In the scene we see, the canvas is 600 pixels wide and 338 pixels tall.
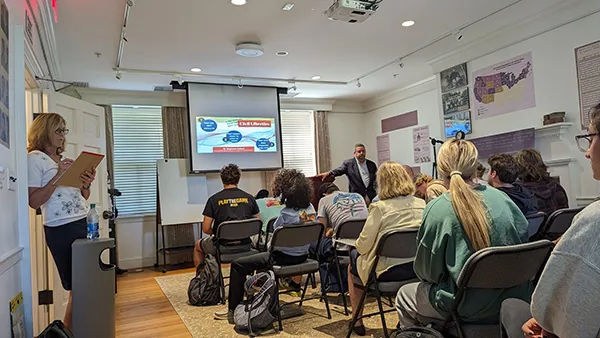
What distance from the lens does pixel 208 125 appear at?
239 inches

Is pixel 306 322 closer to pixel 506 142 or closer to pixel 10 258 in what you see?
pixel 10 258

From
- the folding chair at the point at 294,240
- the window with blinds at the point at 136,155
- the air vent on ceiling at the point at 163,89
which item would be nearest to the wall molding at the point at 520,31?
the folding chair at the point at 294,240

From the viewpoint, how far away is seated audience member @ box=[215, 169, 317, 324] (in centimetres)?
314

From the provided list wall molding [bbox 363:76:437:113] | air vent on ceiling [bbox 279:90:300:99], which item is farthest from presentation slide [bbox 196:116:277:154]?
wall molding [bbox 363:76:437:113]

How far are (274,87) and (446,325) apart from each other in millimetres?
5286

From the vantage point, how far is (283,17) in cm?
378

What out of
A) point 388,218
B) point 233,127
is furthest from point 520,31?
point 233,127

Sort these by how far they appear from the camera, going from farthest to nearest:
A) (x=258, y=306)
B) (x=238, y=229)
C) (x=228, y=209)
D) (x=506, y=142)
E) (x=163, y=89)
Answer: (x=163, y=89)
(x=506, y=142)
(x=228, y=209)
(x=238, y=229)
(x=258, y=306)

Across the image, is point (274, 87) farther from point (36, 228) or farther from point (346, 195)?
point (36, 228)

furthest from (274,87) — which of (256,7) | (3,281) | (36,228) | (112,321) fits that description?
(3,281)

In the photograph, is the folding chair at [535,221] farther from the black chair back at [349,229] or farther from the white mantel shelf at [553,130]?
the white mantel shelf at [553,130]

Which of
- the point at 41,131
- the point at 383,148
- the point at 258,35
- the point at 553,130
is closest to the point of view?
the point at 41,131

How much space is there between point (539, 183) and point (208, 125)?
4479 mm

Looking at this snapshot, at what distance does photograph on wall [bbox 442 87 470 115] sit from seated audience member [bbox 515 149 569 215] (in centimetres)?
190
